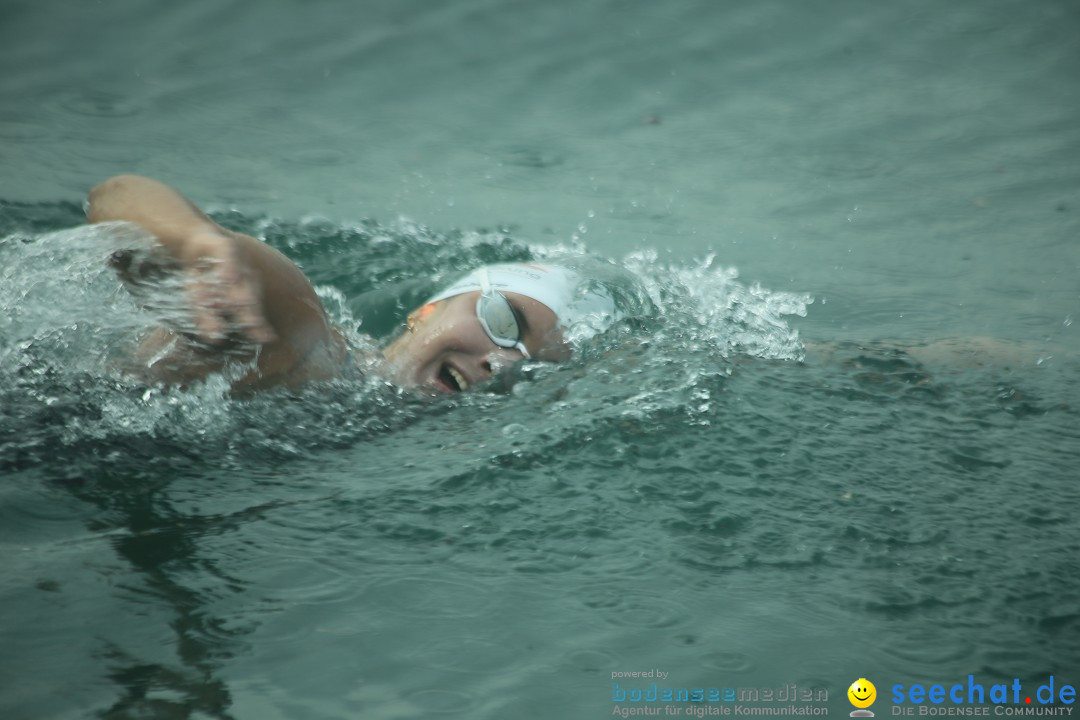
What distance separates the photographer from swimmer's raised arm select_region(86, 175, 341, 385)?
3021 mm

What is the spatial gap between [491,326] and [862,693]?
2.43 meters

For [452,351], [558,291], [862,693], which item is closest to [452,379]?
[452,351]

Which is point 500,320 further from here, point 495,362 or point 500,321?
point 495,362

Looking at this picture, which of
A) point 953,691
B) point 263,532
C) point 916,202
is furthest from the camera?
point 916,202

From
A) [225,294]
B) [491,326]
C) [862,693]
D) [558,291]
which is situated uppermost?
[558,291]

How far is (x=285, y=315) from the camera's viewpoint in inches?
147

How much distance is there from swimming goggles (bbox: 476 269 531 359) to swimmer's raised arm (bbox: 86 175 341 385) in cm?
70

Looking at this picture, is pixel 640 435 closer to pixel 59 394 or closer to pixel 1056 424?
pixel 1056 424

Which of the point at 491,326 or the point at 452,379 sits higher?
the point at 491,326

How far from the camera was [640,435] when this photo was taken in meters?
4.04

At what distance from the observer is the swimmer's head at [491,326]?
4.52 meters

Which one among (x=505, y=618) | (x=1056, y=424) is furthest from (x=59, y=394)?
(x=1056, y=424)

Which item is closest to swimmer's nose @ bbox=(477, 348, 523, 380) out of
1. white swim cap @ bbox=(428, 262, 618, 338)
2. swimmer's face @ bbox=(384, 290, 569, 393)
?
swimmer's face @ bbox=(384, 290, 569, 393)

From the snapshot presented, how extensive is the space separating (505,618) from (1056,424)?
2.86 metres
